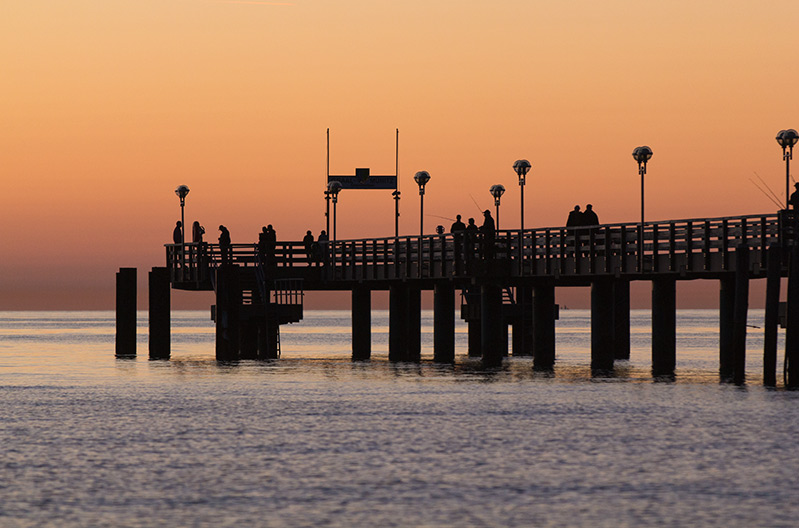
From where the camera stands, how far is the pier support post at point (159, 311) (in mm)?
57156

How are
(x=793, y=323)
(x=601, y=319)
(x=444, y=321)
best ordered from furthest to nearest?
(x=444, y=321)
(x=601, y=319)
(x=793, y=323)

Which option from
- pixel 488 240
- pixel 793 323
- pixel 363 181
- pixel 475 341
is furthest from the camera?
pixel 475 341

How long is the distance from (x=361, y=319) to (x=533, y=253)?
47.1 feet

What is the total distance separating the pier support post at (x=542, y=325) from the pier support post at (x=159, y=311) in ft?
45.0

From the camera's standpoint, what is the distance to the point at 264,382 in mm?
47375

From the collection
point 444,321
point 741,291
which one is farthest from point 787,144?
point 444,321

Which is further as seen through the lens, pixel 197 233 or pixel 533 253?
pixel 197 233

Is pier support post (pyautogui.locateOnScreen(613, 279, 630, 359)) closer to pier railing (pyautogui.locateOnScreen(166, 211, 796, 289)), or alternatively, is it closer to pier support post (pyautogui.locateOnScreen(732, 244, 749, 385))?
pier railing (pyautogui.locateOnScreen(166, 211, 796, 289))

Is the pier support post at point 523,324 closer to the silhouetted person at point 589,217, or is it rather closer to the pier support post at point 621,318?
the pier support post at point 621,318

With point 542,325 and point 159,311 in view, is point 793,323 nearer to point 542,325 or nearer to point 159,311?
point 542,325

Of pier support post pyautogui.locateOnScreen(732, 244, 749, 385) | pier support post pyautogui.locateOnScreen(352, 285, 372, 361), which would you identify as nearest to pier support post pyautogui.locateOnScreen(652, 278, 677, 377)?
pier support post pyautogui.locateOnScreen(732, 244, 749, 385)

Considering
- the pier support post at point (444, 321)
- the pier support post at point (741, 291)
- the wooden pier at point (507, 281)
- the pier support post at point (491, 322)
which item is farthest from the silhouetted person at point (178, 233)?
the pier support post at point (741, 291)

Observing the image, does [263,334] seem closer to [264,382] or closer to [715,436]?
[264,382]

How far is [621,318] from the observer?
6000 centimetres
